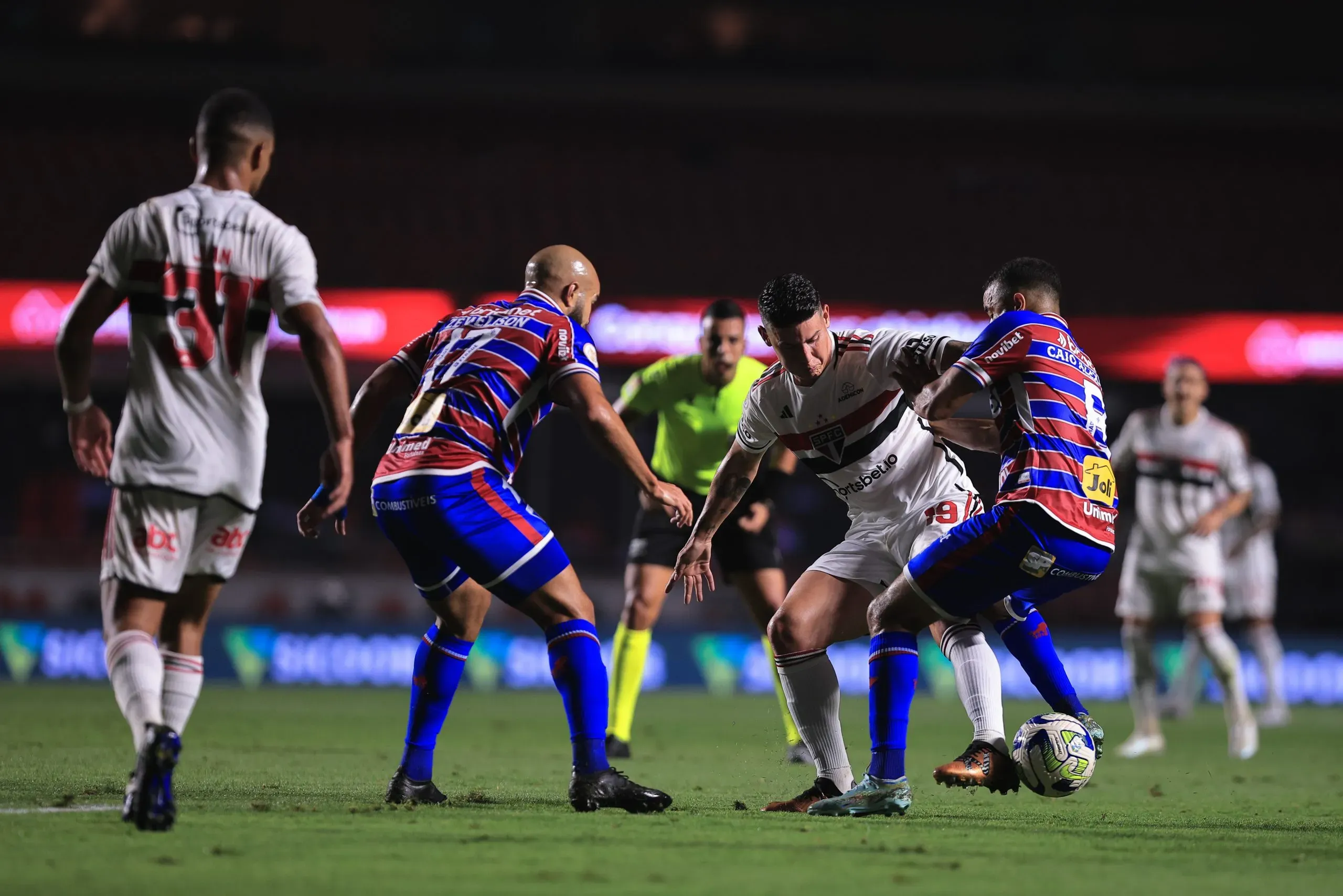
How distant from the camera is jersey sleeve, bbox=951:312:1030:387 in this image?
5.16 metres

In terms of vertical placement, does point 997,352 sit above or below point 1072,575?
above

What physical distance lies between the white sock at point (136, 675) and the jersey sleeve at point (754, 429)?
7.72 feet

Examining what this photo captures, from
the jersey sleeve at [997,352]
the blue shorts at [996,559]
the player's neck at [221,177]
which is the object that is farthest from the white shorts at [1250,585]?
the player's neck at [221,177]

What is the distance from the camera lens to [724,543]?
8406 millimetres

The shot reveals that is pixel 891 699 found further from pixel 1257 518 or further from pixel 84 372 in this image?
pixel 1257 518

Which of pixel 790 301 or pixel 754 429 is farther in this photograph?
pixel 754 429

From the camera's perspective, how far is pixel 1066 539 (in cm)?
521

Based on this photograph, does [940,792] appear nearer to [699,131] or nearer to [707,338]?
[707,338]

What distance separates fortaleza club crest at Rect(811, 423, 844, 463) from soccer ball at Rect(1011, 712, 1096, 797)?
1.21 m

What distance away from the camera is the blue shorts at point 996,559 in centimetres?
518

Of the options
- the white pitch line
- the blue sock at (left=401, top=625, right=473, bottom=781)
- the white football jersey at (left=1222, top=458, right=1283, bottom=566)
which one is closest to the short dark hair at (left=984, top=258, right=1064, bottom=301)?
the blue sock at (left=401, top=625, right=473, bottom=781)

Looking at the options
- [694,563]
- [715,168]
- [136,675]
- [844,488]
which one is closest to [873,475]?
[844,488]

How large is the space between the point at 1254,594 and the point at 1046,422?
10.1 metres

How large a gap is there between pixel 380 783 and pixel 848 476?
228cm
